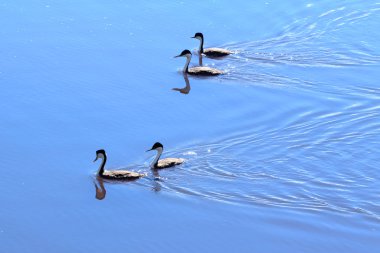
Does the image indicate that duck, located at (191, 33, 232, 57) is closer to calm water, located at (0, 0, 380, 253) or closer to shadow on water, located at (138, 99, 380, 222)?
calm water, located at (0, 0, 380, 253)

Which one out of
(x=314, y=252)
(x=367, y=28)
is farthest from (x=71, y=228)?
(x=367, y=28)

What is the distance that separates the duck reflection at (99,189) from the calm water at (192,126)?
0.08ft

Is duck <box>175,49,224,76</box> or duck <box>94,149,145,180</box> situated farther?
duck <box>175,49,224,76</box>

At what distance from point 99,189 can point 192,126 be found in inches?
122

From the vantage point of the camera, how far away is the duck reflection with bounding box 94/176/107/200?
18.8 meters

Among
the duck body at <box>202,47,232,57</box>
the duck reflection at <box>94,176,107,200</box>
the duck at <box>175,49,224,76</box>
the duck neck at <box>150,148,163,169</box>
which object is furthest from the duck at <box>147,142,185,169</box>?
the duck body at <box>202,47,232,57</box>

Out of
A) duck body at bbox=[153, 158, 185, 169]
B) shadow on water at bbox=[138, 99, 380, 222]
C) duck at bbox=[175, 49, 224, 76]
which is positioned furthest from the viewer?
duck at bbox=[175, 49, 224, 76]

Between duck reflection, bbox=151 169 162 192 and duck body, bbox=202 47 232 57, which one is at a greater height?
duck body, bbox=202 47 232 57

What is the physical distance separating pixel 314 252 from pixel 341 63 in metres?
8.91

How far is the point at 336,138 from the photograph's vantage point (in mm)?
20922

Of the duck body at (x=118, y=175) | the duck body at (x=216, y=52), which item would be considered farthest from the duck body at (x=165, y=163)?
the duck body at (x=216, y=52)

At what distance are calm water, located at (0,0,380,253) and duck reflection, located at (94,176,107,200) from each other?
0.02 metres

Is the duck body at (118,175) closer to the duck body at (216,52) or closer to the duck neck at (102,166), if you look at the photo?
the duck neck at (102,166)

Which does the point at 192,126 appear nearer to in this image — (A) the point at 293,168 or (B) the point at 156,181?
(B) the point at 156,181
